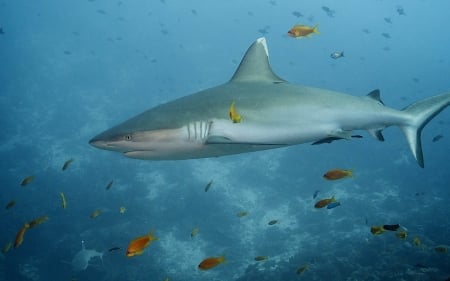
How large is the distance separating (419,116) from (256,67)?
7.75ft

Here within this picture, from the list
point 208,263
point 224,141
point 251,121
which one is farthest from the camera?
point 208,263

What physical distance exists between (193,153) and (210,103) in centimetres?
64

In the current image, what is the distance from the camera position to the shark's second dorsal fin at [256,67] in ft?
16.8

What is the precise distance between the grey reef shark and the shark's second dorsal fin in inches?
7.0

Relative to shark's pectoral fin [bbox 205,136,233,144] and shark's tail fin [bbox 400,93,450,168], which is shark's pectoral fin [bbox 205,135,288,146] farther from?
shark's tail fin [bbox 400,93,450,168]

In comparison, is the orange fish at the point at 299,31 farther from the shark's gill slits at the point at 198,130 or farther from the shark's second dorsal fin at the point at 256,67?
the shark's gill slits at the point at 198,130

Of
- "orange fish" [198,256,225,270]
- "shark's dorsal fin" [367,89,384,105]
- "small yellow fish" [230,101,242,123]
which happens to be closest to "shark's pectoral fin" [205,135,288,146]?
"small yellow fish" [230,101,242,123]

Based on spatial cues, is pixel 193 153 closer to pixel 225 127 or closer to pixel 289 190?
pixel 225 127

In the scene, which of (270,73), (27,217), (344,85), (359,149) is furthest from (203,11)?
(270,73)

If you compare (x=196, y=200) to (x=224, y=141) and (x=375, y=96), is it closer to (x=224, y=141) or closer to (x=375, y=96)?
(x=375, y=96)

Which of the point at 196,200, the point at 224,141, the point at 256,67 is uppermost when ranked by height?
the point at 256,67

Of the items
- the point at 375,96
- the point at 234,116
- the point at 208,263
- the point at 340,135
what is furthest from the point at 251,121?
the point at 208,263

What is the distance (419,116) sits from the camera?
480cm

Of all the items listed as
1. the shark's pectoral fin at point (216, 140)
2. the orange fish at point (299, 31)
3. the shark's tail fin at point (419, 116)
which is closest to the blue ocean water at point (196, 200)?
the orange fish at point (299, 31)
